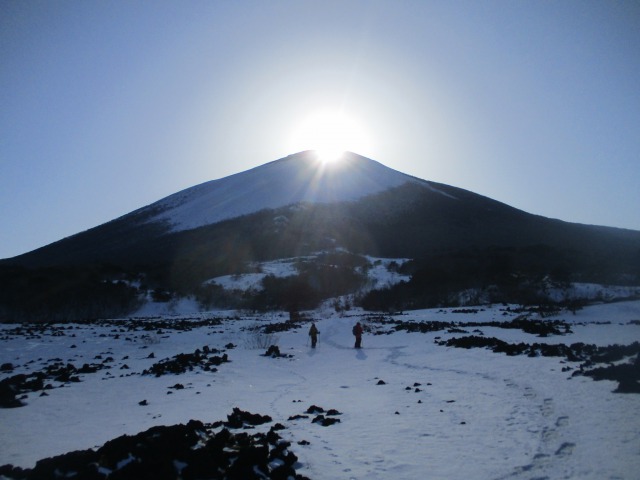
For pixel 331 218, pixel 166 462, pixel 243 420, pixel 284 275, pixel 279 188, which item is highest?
pixel 279 188

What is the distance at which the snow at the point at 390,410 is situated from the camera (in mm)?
5969

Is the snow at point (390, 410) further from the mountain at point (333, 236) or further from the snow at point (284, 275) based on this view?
the snow at point (284, 275)

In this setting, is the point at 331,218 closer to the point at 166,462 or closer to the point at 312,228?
the point at 312,228

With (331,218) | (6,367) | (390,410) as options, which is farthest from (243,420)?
(331,218)

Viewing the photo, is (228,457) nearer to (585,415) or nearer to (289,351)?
(585,415)

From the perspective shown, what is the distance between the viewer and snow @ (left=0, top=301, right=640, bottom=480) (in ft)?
19.6

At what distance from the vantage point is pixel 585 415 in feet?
24.2

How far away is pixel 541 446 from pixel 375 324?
2405 centimetres

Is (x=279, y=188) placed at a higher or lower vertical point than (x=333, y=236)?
higher

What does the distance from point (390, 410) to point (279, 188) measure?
11820 centimetres

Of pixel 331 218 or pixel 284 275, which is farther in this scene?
pixel 331 218

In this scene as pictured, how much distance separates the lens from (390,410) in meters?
8.91

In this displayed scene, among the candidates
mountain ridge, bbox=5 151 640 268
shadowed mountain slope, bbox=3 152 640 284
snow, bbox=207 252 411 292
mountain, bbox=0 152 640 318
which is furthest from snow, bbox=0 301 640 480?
mountain ridge, bbox=5 151 640 268

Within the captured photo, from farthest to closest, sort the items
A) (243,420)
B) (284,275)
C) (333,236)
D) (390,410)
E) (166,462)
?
(333,236), (284,275), (390,410), (243,420), (166,462)
